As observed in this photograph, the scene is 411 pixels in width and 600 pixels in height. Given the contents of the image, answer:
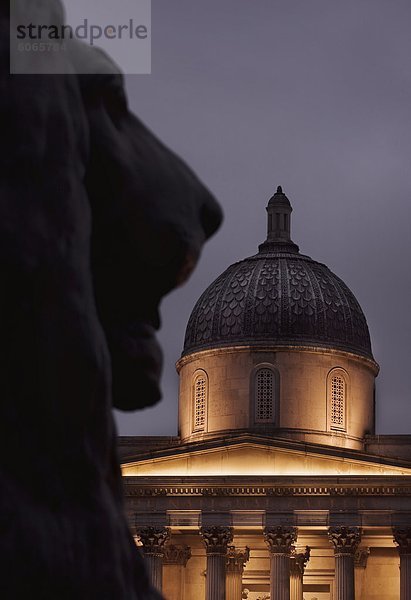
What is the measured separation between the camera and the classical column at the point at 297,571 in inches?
2601

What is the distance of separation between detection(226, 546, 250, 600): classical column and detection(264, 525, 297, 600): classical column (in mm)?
2248

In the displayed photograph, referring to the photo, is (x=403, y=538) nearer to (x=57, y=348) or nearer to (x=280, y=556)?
(x=280, y=556)

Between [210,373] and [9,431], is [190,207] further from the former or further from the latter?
[210,373]

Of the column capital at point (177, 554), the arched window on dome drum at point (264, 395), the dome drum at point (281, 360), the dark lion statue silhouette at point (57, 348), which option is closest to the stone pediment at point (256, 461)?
the column capital at point (177, 554)

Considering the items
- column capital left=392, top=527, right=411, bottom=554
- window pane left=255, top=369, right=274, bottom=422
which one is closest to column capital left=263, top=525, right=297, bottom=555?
column capital left=392, top=527, right=411, bottom=554

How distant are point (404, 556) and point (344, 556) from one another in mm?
1937

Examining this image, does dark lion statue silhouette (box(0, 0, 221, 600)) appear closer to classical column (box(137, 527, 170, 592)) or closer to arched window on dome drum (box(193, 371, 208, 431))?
classical column (box(137, 527, 170, 592))

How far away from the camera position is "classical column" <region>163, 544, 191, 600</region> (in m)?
65.9

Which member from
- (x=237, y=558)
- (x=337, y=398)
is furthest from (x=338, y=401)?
(x=237, y=558)

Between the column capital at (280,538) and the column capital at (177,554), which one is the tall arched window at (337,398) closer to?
the column capital at (177,554)

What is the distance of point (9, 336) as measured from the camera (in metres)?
3.38

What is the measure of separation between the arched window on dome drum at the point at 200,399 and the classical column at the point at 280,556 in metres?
9.01

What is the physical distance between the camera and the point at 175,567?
66.6m

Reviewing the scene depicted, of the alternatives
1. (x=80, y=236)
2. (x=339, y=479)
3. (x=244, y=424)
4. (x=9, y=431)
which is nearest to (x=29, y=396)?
(x=9, y=431)
